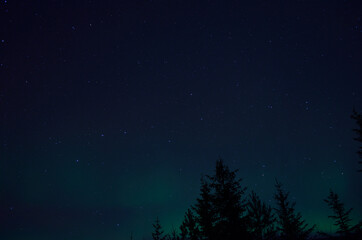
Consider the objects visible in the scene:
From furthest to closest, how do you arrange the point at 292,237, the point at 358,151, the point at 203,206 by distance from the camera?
the point at 292,237 → the point at 203,206 → the point at 358,151

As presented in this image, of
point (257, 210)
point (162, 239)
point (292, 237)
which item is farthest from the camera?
point (162, 239)

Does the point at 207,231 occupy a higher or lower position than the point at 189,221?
lower

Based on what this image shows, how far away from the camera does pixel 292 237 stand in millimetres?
21891

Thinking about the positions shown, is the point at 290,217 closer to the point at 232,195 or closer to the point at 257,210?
the point at 257,210

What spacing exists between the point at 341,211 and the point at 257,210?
17.4m

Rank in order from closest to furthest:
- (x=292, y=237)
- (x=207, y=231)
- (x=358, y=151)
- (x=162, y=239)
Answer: (x=358, y=151) → (x=207, y=231) → (x=292, y=237) → (x=162, y=239)

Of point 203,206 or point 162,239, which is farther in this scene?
point 162,239

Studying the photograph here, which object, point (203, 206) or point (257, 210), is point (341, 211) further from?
point (203, 206)

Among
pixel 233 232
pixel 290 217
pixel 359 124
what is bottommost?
pixel 233 232

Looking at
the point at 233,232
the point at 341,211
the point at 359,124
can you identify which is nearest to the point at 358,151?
the point at 359,124

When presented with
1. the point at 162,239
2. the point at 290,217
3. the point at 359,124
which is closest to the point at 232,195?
the point at 359,124

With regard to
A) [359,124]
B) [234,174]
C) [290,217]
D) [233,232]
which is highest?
[359,124]

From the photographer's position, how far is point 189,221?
2308 centimetres

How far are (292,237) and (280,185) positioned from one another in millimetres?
4794
